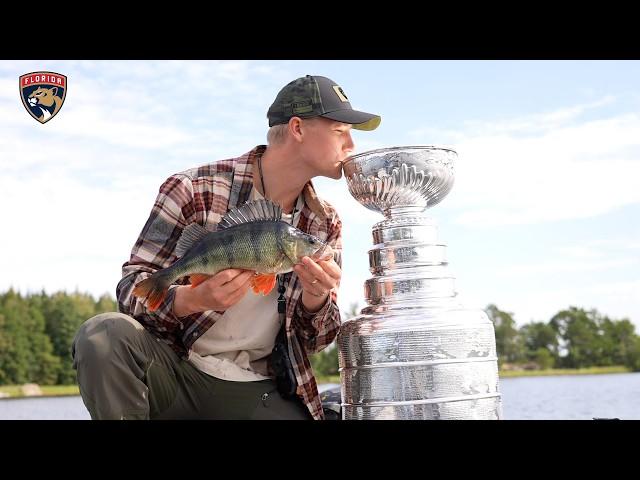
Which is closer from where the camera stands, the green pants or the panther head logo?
the green pants

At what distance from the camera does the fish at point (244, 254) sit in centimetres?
370

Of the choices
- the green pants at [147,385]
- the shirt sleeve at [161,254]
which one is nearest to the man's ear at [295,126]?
the shirt sleeve at [161,254]

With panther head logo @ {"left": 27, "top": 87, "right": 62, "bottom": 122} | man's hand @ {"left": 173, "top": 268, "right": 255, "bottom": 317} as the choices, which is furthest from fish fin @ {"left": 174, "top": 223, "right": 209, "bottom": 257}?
panther head logo @ {"left": 27, "top": 87, "right": 62, "bottom": 122}

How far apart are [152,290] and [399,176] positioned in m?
1.49

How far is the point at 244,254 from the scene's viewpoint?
370 cm

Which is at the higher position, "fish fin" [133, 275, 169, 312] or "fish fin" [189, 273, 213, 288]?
"fish fin" [189, 273, 213, 288]

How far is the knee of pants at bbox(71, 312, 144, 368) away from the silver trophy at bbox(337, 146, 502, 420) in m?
1.20

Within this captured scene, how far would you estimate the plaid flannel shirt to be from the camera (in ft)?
13.5

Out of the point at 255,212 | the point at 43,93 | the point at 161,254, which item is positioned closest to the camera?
the point at 255,212

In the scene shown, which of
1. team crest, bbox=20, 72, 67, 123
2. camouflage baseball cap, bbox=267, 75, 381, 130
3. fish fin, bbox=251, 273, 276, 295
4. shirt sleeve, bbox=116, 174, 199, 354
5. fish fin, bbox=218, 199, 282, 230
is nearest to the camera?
fish fin, bbox=251, 273, 276, 295

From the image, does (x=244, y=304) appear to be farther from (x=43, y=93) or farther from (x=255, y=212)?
(x=43, y=93)

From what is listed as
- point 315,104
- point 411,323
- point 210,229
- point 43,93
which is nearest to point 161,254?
point 210,229

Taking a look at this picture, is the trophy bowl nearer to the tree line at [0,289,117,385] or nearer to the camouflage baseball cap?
the camouflage baseball cap

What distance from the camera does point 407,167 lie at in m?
4.41
